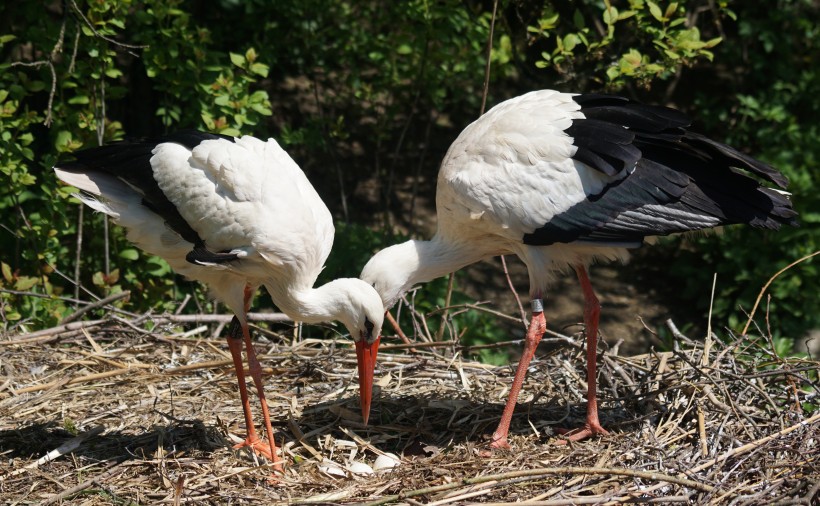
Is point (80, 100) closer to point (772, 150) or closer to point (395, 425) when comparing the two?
point (395, 425)

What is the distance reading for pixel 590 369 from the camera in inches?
192

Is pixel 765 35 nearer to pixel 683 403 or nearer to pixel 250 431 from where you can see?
pixel 683 403

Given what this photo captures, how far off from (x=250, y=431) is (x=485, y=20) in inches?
158

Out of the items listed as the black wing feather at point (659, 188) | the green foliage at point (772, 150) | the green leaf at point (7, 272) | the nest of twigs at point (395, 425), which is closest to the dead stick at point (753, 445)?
the nest of twigs at point (395, 425)

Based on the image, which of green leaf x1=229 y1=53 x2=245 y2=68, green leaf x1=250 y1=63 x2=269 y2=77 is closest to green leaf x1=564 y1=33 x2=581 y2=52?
green leaf x1=250 y1=63 x2=269 y2=77

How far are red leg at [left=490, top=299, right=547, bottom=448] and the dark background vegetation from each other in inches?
72.5

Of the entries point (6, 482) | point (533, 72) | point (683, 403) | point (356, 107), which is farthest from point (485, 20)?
point (6, 482)

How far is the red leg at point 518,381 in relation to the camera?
4703 millimetres

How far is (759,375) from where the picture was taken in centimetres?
458

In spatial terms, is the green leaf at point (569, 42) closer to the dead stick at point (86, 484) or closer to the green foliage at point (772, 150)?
the green foliage at point (772, 150)

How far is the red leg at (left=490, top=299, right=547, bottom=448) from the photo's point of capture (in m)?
4.70

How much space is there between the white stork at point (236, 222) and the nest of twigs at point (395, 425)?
1.18 feet

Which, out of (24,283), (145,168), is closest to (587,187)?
(145,168)

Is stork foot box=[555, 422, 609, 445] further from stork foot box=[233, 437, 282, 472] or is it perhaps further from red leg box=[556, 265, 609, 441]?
stork foot box=[233, 437, 282, 472]
